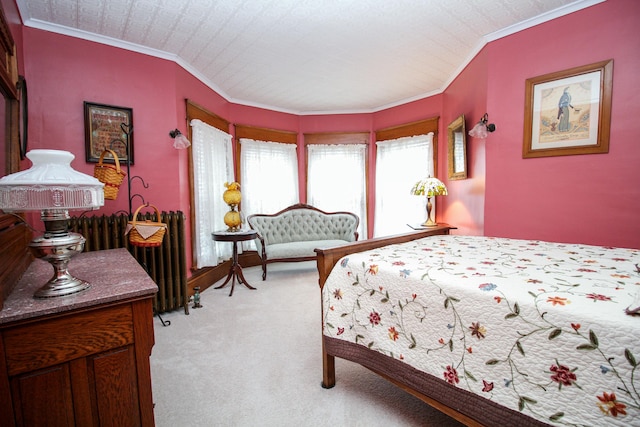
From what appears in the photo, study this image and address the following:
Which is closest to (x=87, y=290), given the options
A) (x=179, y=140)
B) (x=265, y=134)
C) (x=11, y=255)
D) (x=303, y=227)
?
(x=11, y=255)

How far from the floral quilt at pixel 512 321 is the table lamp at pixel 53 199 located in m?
1.22

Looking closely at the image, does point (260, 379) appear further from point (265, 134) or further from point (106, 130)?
point (265, 134)

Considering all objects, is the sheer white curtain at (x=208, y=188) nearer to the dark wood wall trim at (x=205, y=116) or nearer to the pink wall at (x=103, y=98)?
the dark wood wall trim at (x=205, y=116)

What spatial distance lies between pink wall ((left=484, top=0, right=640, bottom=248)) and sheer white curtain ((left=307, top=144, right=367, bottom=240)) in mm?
2724

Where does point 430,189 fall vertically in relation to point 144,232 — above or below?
above

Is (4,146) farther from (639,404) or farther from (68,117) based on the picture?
(639,404)

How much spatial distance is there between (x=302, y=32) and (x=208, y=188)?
7.54 feet

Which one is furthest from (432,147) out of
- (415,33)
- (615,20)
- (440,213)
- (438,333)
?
(438,333)

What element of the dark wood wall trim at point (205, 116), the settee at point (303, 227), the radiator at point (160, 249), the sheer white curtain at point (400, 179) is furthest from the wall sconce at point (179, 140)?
the sheer white curtain at point (400, 179)

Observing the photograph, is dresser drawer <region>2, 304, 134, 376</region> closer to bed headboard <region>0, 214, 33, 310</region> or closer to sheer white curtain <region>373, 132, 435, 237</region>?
bed headboard <region>0, 214, 33, 310</region>

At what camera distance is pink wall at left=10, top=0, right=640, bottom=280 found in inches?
Answer: 93.8

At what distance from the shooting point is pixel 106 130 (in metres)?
2.96

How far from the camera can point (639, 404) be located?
2.72ft

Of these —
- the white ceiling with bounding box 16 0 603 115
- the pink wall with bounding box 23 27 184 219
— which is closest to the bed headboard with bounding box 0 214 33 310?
the pink wall with bounding box 23 27 184 219
